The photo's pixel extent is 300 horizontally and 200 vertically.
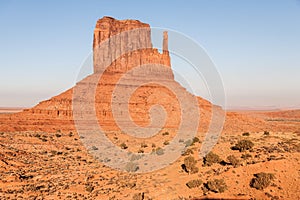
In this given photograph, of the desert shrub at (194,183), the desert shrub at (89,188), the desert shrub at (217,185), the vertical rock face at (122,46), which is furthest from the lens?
the vertical rock face at (122,46)

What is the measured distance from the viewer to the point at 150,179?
47.8 feet

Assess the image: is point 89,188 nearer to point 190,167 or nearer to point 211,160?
point 190,167

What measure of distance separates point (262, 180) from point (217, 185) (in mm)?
1854

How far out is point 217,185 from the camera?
11641 millimetres

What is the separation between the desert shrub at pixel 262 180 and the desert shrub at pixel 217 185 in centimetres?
118

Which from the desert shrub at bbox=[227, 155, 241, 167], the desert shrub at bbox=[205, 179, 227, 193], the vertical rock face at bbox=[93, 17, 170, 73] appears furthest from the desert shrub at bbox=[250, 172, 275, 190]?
the vertical rock face at bbox=[93, 17, 170, 73]

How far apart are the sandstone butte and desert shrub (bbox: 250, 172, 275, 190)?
3203cm

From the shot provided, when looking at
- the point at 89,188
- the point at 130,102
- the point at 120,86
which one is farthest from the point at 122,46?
the point at 89,188

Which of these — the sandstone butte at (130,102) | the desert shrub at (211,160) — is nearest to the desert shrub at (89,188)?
the desert shrub at (211,160)

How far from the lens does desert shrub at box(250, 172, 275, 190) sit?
10922 millimetres

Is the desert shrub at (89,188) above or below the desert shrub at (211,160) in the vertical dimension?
below

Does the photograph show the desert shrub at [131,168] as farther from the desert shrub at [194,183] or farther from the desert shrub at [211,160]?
the desert shrub at [194,183]

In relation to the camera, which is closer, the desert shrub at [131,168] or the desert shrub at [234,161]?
the desert shrub at [234,161]

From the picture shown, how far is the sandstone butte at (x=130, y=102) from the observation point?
5103cm
